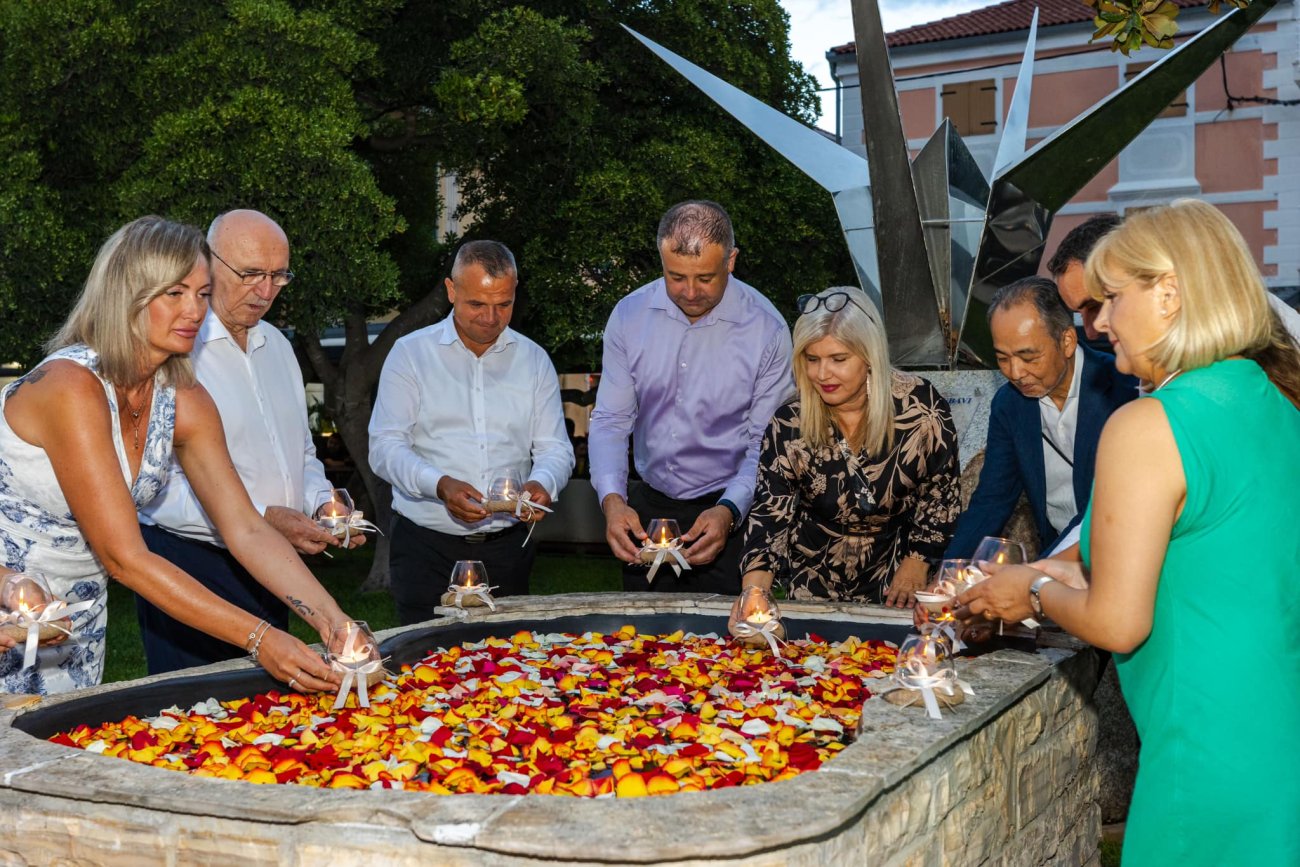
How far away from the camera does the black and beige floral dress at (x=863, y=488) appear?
403 cm

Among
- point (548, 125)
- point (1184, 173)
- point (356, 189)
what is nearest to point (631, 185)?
point (548, 125)

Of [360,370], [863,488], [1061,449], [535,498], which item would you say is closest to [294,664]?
[535,498]

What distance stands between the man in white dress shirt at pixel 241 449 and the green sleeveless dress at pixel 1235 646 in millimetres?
2466

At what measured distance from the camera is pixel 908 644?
2.90 metres

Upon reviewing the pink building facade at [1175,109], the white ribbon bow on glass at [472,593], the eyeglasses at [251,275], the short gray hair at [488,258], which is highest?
the pink building facade at [1175,109]

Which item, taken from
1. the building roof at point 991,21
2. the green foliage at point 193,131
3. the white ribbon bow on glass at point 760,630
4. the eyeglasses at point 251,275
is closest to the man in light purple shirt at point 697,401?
the white ribbon bow on glass at point 760,630

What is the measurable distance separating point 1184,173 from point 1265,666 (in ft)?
78.3

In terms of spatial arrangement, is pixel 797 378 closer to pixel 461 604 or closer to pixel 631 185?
pixel 461 604

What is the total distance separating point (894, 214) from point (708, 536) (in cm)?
333

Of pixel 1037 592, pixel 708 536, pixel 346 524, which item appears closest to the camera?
pixel 1037 592

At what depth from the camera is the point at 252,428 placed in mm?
4164

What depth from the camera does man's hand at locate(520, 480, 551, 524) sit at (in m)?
4.30

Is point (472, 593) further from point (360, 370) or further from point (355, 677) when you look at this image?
point (360, 370)

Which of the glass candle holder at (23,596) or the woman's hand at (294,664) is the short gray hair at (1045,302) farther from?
the glass candle holder at (23,596)
